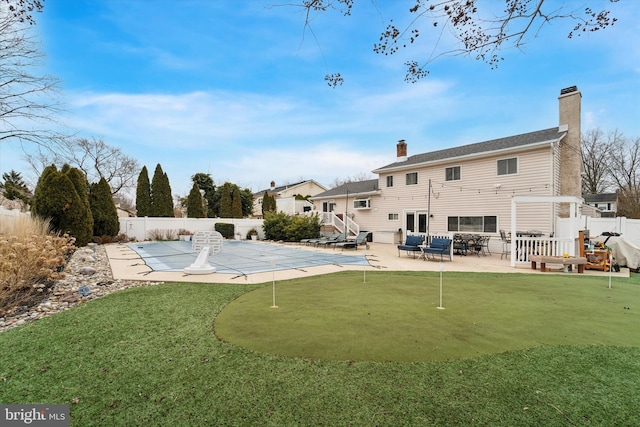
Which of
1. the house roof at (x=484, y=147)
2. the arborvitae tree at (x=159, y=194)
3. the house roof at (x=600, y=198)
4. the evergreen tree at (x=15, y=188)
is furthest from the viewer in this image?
the house roof at (x=600, y=198)

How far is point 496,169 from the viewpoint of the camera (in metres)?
14.9

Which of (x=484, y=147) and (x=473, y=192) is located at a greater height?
(x=484, y=147)

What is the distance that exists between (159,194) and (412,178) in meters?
18.8

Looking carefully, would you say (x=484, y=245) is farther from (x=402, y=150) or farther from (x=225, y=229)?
(x=225, y=229)

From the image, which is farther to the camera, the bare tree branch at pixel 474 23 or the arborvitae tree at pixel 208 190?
the arborvitae tree at pixel 208 190

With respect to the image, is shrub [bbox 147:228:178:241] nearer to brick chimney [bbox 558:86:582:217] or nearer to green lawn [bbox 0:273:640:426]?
green lawn [bbox 0:273:640:426]

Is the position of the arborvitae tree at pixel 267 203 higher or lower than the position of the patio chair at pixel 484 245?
higher

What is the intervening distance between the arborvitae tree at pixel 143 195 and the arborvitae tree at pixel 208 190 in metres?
5.10

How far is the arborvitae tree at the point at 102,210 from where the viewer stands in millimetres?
16922

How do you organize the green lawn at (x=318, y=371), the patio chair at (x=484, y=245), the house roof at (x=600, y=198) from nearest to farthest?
the green lawn at (x=318, y=371) → the patio chair at (x=484, y=245) → the house roof at (x=600, y=198)

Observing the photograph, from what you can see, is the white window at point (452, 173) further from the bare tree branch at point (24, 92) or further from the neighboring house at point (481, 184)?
the bare tree branch at point (24, 92)

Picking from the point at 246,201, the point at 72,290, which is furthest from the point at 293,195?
the point at 72,290

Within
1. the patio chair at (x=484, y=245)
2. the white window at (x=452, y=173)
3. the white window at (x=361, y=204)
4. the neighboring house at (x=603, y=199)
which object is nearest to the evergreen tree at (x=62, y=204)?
the white window at (x=361, y=204)

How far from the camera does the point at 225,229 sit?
21.7 m
